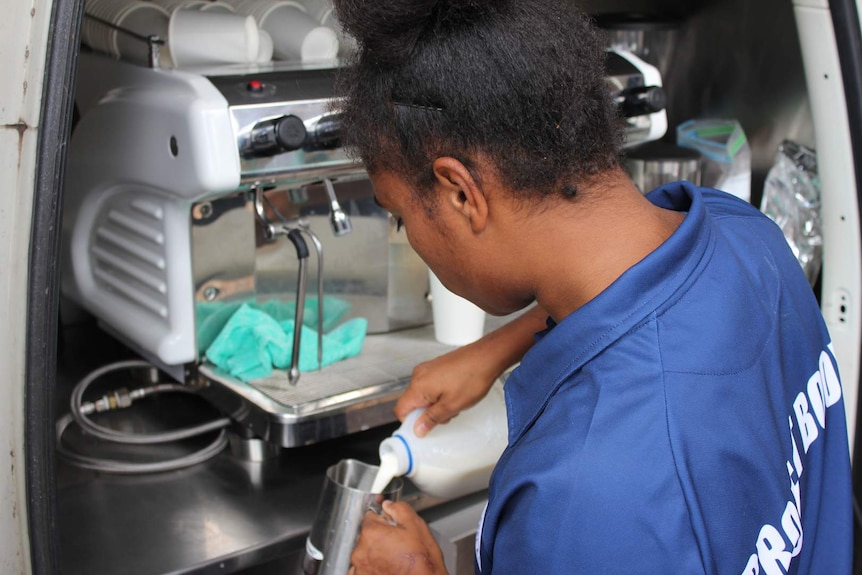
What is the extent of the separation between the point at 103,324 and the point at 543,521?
1.00 m

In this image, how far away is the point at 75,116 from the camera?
149 centimetres

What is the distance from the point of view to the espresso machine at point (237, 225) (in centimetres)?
108

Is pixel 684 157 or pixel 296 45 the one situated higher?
pixel 296 45

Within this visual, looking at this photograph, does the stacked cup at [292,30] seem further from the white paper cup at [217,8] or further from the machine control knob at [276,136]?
the machine control knob at [276,136]

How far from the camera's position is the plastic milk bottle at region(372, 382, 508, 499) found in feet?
3.33

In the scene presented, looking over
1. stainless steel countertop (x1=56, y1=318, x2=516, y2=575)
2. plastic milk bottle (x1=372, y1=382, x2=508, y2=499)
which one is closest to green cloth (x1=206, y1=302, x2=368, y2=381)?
stainless steel countertop (x1=56, y1=318, x2=516, y2=575)

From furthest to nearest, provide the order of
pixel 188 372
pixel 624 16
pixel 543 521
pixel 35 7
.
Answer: pixel 624 16
pixel 188 372
pixel 35 7
pixel 543 521

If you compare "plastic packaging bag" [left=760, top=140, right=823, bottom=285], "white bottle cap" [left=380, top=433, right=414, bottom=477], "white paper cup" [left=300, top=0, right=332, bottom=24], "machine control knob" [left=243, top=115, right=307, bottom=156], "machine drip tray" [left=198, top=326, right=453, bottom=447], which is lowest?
"machine drip tray" [left=198, top=326, right=453, bottom=447]

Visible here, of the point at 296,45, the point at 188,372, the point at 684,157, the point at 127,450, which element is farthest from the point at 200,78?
the point at 684,157

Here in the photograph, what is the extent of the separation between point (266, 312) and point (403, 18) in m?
0.74

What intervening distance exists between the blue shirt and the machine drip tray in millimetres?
466

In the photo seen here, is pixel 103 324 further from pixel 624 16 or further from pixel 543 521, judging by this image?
pixel 624 16

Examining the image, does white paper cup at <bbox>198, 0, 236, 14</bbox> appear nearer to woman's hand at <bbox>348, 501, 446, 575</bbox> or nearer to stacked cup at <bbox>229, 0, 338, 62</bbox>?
stacked cup at <bbox>229, 0, 338, 62</bbox>

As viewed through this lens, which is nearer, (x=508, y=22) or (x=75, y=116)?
(x=508, y=22)
